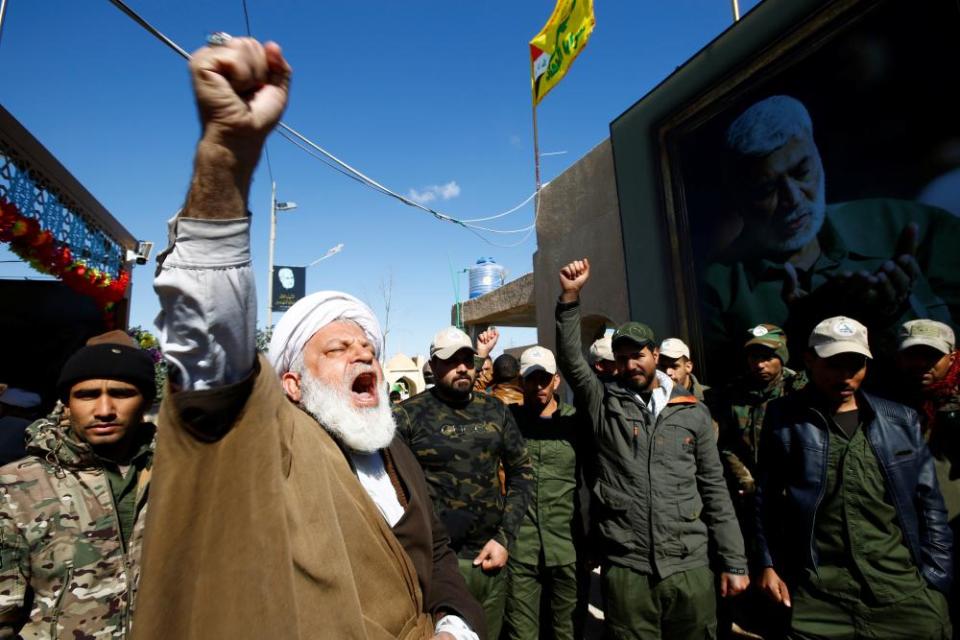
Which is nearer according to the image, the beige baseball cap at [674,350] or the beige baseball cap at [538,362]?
the beige baseball cap at [538,362]

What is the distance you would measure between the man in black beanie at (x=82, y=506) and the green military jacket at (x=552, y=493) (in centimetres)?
236

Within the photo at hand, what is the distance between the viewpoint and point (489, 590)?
3301 millimetres

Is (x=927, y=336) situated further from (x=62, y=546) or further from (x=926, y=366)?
(x=62, y=546)

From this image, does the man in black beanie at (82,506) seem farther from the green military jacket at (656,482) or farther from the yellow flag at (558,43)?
the yellow flag at (558,43)

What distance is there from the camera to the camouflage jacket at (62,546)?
1827mm

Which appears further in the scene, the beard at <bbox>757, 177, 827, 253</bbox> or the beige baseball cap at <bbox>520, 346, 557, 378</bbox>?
the beard at <bbox>757, 177, 827, 253</bbox>

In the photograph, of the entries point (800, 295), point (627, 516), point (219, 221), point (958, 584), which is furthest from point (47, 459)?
point (800, 295)

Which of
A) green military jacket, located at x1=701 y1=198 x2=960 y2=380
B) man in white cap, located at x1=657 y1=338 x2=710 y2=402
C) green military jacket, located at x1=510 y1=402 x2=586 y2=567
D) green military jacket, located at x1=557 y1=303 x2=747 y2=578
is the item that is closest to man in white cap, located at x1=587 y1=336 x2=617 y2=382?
man in white cap, located at x1=657 y1=338 x2=710 y2=402

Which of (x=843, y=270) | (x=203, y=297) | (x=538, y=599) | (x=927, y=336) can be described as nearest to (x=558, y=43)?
(x=843, y=270)

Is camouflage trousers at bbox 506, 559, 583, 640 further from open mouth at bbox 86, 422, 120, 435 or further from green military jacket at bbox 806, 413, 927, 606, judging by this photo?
open mouth at bbox 86, 422, 120, 435

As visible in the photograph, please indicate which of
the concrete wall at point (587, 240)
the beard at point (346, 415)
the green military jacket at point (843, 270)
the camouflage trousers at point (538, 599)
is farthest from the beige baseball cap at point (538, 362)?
the concrete wall at point (587, 240)

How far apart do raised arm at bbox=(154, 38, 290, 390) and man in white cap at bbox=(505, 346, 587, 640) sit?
3.07 m

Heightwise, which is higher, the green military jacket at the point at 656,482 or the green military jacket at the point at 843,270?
the green military jacket at the point at 843,270

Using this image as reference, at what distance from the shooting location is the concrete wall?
830 centimetres
